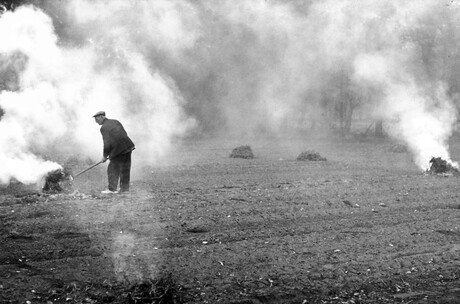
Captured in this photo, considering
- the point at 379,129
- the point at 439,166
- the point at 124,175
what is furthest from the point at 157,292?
the point at 379,129

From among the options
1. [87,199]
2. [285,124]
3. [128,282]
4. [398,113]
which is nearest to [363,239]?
[128,282]

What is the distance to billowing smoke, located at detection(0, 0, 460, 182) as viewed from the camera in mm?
14828

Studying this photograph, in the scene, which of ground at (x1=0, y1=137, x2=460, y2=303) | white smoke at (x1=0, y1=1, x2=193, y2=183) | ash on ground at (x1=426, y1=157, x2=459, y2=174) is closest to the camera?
ground at (x1=0, y1=137, x2=460, y2=303)

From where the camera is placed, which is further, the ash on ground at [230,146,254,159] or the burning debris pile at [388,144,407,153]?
the burning debris pile at [388,144,407,153]

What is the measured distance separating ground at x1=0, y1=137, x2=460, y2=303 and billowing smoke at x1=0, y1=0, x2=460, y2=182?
2850mm

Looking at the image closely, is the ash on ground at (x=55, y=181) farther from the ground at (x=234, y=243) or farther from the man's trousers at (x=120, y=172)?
the man's trousers at (x=120, y=172)

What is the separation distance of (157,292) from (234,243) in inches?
87.0

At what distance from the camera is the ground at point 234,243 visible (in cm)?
590

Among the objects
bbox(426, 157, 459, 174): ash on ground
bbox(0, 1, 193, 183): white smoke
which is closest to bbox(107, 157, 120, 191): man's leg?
bbox(0, 1, 193, 183): white smoke

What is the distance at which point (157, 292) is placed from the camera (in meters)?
5.48

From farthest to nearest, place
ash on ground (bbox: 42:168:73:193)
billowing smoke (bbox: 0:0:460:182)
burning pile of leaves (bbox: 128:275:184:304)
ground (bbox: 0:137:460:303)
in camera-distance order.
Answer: billowing smoke (bbox: 0:0:460:182), ash on ground (bbox: 42:168:73:193), ground (bbox: 0:137:460:303), burning pile of leaves (bbox: 128:275:184:304)

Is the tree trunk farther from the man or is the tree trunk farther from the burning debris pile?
the man

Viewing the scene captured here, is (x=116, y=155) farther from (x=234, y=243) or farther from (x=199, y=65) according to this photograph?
(x=199, y=65)

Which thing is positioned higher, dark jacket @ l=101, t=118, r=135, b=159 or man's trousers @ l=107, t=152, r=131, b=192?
dark jacket @ l=101, t=118, r=135, b=159
